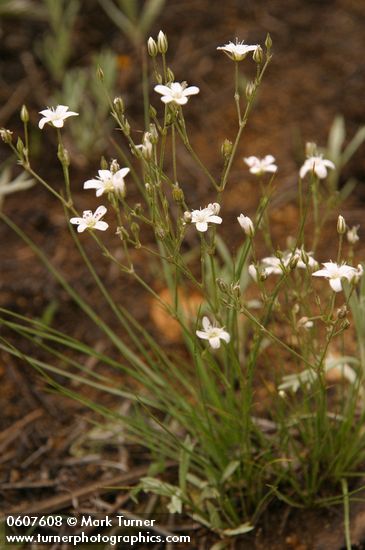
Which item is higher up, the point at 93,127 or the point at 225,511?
the point at 93,127

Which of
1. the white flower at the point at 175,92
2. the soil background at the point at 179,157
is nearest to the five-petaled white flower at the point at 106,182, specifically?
the white flower at the point at 175,92

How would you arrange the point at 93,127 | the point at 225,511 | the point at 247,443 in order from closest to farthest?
the point at 247,443
the point at 225,511
the point at 93,127

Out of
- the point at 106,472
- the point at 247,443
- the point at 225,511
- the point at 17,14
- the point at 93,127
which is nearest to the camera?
the point at 247,443

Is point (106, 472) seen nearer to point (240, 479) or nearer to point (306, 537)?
point (240, 479)

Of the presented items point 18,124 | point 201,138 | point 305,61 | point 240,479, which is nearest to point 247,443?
point 240,479

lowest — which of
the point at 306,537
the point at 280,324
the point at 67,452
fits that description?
the point at 306,537

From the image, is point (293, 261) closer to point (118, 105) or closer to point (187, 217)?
point (187, 217)

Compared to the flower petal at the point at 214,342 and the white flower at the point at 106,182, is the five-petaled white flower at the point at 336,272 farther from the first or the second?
the white flower at the point at 106,182

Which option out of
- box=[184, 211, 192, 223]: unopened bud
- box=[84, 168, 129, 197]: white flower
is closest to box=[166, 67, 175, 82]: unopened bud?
box=[84, 168, 129, 197]: white flower

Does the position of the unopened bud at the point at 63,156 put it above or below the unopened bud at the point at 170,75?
below
